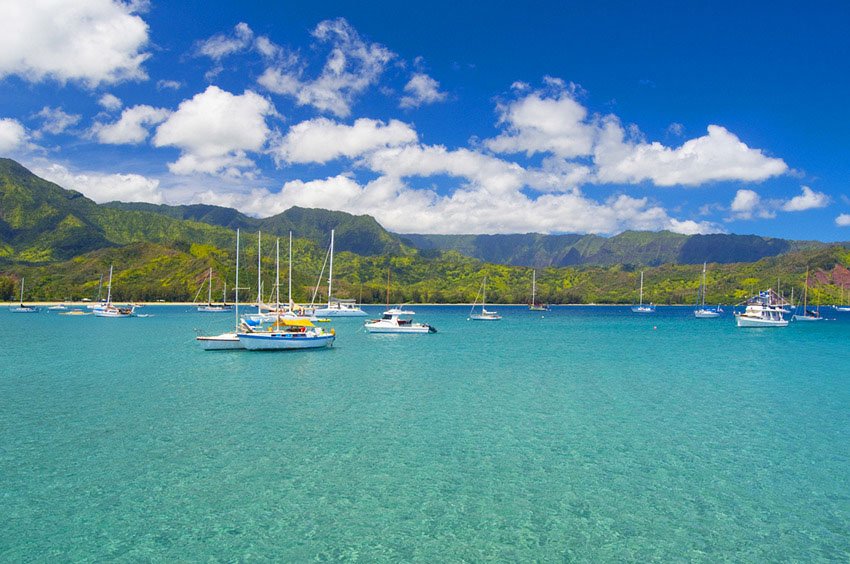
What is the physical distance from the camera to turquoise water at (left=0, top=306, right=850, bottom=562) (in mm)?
15961

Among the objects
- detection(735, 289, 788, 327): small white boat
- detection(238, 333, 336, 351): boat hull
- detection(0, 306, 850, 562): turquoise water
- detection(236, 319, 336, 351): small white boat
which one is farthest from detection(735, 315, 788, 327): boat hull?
detection(238, 333, 336, 351): boat hull

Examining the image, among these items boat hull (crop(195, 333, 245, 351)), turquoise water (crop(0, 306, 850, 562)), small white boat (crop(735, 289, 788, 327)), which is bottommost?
turquoise water (crop(0, 306, 850, 562))

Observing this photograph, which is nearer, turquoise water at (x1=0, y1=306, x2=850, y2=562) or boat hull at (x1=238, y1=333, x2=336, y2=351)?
turquoise water at (x1=0, y1=306, x2=850, y2=562)

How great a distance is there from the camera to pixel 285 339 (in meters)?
61.3

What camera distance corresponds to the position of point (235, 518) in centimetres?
1731

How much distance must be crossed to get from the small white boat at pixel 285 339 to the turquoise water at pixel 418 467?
12258 millimetres

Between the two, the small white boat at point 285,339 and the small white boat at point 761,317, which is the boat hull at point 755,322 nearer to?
the small white boat at point 761,317

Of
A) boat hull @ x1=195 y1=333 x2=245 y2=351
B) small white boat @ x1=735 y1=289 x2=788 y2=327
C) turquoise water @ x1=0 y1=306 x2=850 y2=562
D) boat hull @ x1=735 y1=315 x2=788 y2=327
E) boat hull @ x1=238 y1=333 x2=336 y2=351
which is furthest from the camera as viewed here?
small white boat @ x1=735 y1=289 x2=788 y2=327

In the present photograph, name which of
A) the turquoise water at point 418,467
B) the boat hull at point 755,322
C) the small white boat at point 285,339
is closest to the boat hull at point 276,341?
the small white boat at point 285,339

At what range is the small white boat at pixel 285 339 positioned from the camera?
5984cm

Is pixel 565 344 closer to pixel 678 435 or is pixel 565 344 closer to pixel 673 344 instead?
pixel 673 344

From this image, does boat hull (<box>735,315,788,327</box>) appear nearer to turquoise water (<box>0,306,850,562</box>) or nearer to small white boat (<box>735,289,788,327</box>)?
small white boat (<box>735,289,788,327</box>)

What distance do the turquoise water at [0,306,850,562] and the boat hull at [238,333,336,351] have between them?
12173mm

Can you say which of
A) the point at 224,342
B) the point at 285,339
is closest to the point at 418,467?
the point at 285,339
